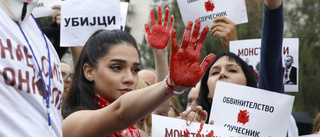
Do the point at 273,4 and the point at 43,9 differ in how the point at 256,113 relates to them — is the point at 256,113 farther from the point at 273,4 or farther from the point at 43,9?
the point at 43,9

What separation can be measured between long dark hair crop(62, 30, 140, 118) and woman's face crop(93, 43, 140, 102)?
2.0 inches

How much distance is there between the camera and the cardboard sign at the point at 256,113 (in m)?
3.82

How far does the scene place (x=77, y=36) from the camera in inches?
197

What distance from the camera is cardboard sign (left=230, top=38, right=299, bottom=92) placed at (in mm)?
4797

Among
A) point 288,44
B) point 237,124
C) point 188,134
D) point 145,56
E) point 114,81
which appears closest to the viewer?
point 114,81

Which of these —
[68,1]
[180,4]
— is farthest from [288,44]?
[68,1]

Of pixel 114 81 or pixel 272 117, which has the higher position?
pixel 114 81

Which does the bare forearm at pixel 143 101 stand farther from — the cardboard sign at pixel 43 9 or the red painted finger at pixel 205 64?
the cardboard sign at pixel 43 9

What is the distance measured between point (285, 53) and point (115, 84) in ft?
7.30

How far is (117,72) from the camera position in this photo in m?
3.17

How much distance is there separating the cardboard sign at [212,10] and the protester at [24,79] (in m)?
2.55

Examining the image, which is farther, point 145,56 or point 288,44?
point 145,56

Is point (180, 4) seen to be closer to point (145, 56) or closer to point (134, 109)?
point (134, 109)

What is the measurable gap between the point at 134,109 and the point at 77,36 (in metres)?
2.65
